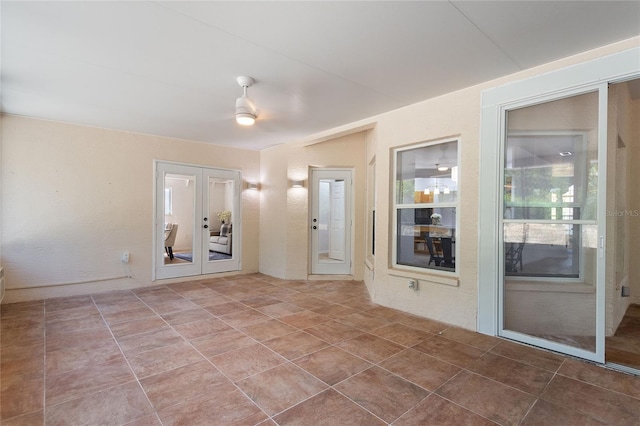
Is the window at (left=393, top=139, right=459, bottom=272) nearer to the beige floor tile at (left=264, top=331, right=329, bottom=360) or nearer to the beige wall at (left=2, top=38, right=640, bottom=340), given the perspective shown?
the beige wall at (left=2, top=38, right=640, bottom=340)

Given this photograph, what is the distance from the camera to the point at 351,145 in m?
5.77

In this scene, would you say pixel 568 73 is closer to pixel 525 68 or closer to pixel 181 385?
pixel 525 68

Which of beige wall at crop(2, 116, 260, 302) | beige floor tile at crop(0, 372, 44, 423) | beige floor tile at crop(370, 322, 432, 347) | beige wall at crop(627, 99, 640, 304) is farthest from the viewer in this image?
beige wall at crop(2, 116, 260, 302)

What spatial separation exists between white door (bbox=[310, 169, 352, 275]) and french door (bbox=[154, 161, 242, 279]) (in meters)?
1.62

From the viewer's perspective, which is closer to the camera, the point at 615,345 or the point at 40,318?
the point at 615,345

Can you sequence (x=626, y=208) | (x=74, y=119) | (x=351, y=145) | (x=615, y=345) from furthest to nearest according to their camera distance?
(x=351, y=145) → (x=74, y=119) → (x=626, y=208) → (x=615, y=345)

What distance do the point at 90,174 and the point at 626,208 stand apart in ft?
23.4

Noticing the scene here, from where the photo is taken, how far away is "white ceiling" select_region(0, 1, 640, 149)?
2076mm

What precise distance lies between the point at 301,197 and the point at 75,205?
11.6ft

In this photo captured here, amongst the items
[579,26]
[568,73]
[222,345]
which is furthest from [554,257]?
[222,345]

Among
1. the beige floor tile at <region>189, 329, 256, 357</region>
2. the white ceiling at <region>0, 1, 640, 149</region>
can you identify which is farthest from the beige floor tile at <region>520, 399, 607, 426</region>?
the white ceiling at <region>0, 1, 640, 149</region>

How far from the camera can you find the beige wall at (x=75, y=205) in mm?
4293

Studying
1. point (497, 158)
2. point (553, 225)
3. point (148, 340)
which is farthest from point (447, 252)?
point (148, 340)

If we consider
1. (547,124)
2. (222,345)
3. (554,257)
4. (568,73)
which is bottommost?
(222,345)
